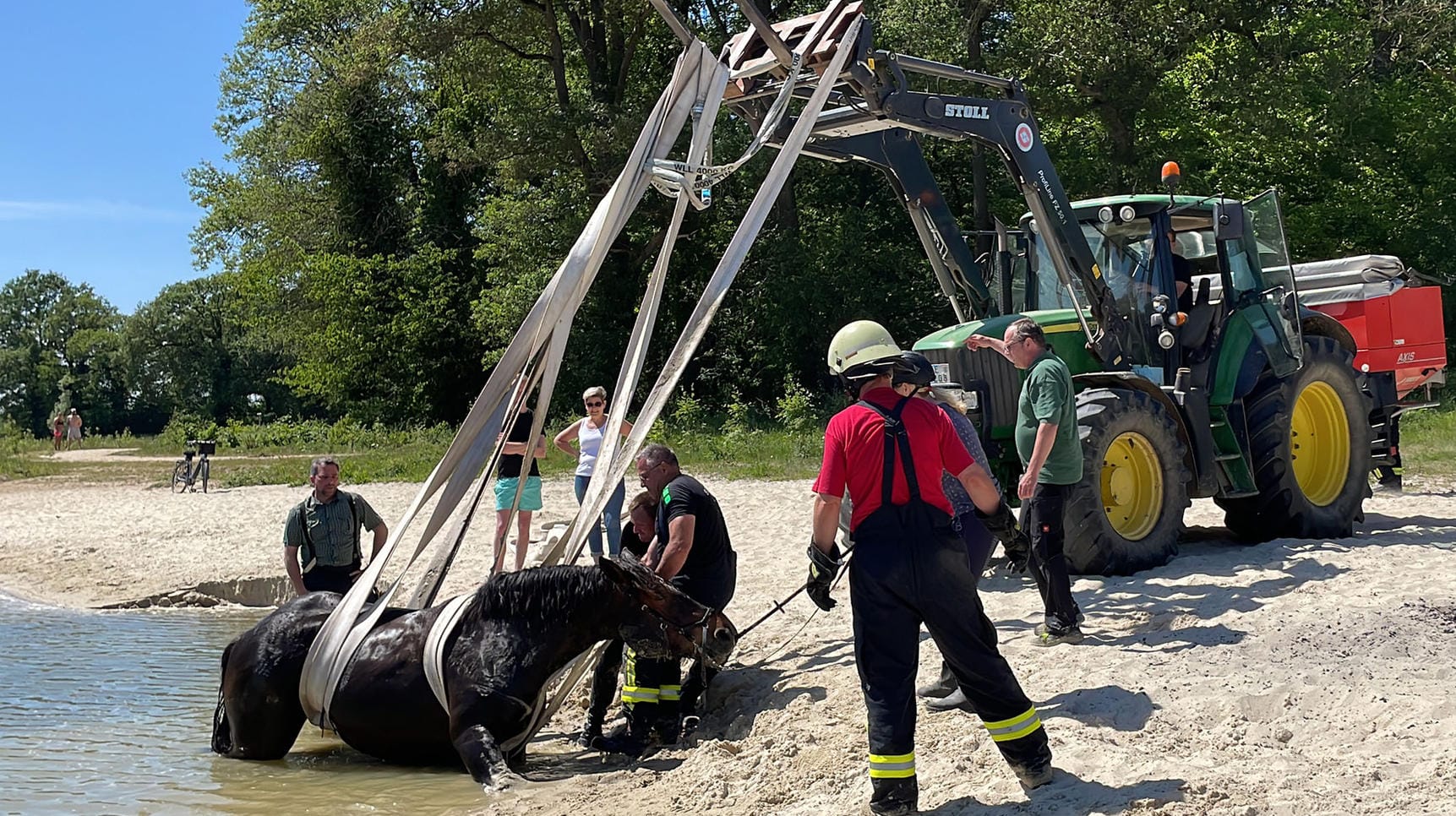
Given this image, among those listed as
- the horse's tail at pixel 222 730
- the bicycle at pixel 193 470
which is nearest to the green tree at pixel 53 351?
the bicycle at pixel 193 470

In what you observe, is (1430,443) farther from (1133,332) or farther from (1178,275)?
(1133,332)

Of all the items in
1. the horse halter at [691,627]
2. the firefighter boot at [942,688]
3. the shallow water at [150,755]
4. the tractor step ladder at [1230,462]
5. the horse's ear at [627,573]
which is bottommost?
the shallow water at [150,755]

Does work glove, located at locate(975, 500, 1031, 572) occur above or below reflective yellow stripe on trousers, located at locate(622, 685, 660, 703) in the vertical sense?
above

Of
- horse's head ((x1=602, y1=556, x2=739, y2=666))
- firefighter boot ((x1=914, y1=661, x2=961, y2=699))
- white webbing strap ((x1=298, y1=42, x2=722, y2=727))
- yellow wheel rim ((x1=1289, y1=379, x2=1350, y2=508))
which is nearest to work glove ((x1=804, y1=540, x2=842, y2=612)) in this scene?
firefighter boot ((x1=914, y1=661, x2=961, y2=699))

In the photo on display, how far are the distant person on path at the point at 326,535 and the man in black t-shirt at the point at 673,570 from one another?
229cm

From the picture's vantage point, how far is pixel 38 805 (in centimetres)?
659

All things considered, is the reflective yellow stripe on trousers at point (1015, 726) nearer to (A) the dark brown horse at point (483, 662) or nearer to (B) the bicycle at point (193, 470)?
(A) the dark brown horse at point (483, 662)

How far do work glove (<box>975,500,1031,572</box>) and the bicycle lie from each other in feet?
66.2

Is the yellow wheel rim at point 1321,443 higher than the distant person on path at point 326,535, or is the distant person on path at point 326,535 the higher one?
the yellow wheel rim at point 1321,443

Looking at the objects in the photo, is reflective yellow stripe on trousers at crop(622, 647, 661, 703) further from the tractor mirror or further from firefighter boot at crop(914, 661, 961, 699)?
the tractor mirror

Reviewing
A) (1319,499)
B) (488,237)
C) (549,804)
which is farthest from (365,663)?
(488,237)

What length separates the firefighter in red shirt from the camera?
5020 mm

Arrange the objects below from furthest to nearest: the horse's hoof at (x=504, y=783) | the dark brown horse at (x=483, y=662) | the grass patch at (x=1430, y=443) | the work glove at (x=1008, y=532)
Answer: the grass patch at (x=1430, y=443) < the dark brown horse at (x=483, y=662) < the horse's hoof at (x=504, y=783) < the work glove at (x=1008, y=532)

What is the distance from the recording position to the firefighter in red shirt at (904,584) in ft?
16.5
